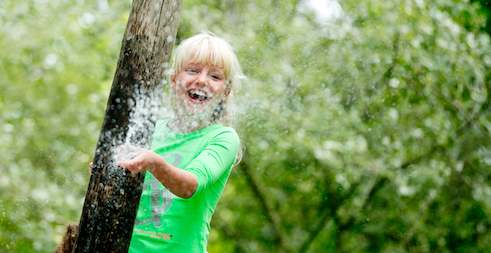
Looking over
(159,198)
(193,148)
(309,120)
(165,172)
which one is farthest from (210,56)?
(309,120)

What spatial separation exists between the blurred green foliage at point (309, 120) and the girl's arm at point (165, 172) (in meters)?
4.78

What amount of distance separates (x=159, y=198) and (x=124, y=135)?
0.24 meters

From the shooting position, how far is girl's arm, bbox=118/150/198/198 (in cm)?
212

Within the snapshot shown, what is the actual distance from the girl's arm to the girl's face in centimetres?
46

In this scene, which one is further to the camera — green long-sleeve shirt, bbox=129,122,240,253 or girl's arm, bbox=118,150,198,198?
green long-sleeve shirt, bbox=129,122,240,253

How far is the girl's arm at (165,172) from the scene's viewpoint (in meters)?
2.12

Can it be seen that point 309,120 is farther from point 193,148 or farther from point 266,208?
point 193,148

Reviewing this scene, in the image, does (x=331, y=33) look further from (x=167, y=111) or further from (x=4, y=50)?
(x=167, y=111)

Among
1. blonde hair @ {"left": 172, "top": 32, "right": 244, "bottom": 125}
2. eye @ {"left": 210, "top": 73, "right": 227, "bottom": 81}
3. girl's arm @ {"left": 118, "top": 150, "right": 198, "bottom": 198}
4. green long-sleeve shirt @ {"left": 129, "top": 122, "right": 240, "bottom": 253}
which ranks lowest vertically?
green long-sleeve shirt @ {"left": 129, "top": 122, "right": 240, "bottom": 253}

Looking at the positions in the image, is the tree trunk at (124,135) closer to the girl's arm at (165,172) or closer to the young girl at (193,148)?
the young girl at (193,148)

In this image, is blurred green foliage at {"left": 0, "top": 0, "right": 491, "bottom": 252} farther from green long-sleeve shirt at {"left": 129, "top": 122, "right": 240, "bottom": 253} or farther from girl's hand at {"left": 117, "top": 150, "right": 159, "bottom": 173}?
girl's hand at {"left": 117, "top": 150, "right": 159, "bottom": 173}

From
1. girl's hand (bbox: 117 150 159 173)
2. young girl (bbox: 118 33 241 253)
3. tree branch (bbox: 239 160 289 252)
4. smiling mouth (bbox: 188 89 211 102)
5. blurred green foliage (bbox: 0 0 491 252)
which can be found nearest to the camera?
girl's hand (bbox: 117 150 159 173)

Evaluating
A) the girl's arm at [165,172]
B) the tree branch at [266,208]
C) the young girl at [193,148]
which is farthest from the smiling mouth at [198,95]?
the tree branch at [266,208]

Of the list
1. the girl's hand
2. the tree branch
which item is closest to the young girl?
the girl's hand
